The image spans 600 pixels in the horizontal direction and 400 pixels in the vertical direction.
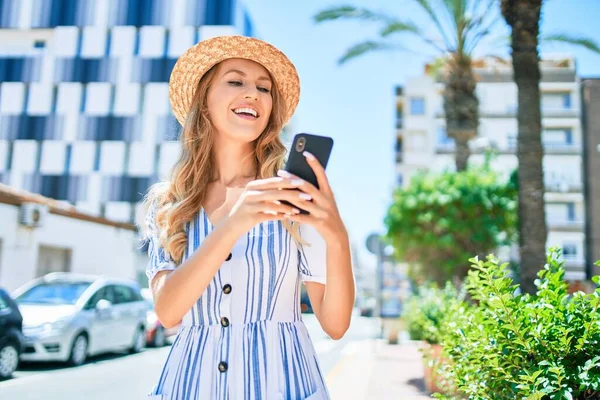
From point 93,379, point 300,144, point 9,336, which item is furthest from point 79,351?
point 300,144

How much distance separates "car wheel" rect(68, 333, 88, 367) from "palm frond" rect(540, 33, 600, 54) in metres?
11.7

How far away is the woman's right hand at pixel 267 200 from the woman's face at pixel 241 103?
51 cm

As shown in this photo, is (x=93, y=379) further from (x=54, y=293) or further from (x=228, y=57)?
(x=228, y=57)

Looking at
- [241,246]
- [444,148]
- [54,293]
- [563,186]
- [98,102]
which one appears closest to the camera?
[241,246]

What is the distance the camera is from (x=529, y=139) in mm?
7445

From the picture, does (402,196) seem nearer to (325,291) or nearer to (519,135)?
(519,135)

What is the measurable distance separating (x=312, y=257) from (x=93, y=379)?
8073 millimetres

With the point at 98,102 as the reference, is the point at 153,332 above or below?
below

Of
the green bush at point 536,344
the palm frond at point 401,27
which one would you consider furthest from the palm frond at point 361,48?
the green bush at point 536,344

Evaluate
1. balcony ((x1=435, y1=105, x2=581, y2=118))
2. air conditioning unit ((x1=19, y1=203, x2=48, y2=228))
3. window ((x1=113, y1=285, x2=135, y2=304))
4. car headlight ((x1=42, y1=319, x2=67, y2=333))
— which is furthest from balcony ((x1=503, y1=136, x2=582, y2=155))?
car headlight ((x1=42, y1=319, x2=67, y2=333))

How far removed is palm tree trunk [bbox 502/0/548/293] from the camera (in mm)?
7199

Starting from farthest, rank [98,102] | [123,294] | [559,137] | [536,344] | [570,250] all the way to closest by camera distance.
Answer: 1. [559,137]
2. [570,250]
3. [98,102]
4. [123,294]
5. [536,344]

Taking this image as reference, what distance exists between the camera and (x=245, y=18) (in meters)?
30.2

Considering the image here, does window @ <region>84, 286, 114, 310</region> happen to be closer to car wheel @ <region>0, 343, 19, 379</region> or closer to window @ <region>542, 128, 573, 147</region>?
car wheel @ <region>0, 343, 19, 379</region>
